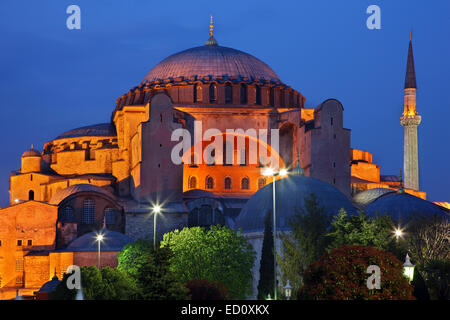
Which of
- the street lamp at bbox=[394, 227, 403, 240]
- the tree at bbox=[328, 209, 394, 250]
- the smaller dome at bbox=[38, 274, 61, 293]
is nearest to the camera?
the tree at bbox=[328, 209, 394, 250]

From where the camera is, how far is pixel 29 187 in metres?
54.8

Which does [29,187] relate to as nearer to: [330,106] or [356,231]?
[330,106]

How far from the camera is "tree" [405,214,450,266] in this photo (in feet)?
127

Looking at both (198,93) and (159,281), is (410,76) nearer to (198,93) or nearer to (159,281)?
(198,93)

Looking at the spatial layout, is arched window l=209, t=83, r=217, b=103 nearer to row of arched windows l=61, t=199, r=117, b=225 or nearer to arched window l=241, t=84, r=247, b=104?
arched window l=241, t=84, r=247, b=104

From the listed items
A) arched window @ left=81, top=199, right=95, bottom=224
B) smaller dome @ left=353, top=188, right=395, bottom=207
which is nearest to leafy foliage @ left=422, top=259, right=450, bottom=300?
smaller dome @ left=353, top=188, right=395, bottom=207

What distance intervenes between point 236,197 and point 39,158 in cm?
1324

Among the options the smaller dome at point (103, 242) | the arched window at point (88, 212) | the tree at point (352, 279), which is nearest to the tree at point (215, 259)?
the tree at point (352, 279)

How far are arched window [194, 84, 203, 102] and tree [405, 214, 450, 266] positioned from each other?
18.5 m

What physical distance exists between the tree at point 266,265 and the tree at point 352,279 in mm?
6151

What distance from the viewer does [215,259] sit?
118 ft

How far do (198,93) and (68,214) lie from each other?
12.4 meters

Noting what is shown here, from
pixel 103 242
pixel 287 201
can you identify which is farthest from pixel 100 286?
pixel 103 242
